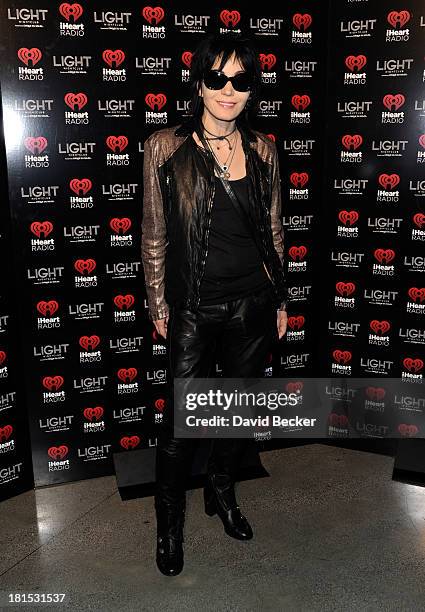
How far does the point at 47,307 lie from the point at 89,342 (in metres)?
0.32

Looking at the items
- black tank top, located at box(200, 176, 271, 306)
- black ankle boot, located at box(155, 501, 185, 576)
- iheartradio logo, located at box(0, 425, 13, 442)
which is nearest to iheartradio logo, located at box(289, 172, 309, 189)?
black tank top, located at box(200, 176, 271, 306)

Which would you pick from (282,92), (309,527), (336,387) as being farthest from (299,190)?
(309,527)

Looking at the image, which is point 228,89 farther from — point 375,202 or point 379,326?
point 379,326

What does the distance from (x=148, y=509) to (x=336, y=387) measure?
1.45m

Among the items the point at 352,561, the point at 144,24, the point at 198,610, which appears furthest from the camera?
the point at 144,24

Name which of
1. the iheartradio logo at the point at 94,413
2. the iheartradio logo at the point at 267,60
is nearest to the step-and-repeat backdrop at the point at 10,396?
the iheartradio logo at the point at 94,413

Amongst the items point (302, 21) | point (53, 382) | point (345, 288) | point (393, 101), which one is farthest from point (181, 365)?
point (302, 21)

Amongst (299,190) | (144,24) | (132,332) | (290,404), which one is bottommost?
(290,404)

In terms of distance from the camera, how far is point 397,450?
13.2 feet

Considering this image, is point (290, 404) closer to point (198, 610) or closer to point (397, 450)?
point (397, 450)

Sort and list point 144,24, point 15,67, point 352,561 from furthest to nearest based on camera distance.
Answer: point 144,24, point 15,67, point 352,561

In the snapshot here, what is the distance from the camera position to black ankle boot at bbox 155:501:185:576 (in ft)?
9.61

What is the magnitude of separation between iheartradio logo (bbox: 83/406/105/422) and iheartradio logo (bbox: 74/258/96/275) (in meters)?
0.80

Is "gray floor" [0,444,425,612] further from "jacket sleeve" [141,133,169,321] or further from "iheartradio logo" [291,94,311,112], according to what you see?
"iheartradio logo" [291,94,311,112]
